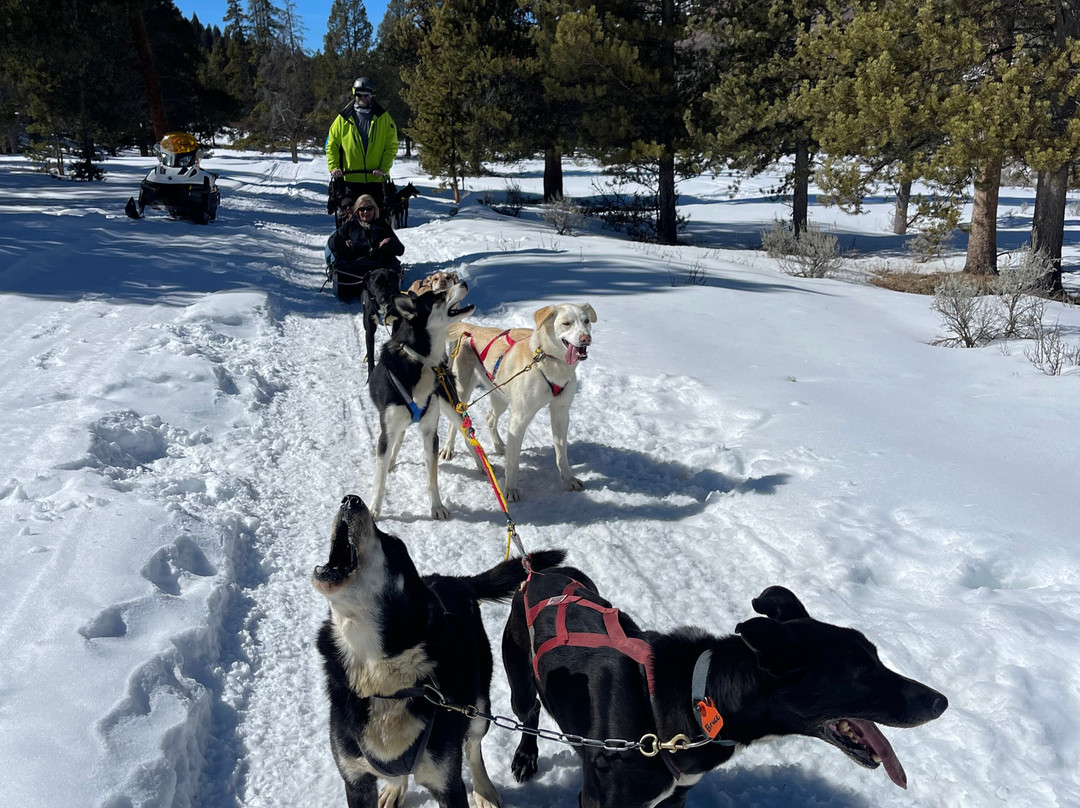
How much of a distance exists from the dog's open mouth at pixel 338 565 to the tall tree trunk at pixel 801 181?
18.3 meters

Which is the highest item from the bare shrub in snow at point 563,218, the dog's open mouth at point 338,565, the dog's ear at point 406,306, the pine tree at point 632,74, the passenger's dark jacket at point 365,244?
the pine tree at point 632,74

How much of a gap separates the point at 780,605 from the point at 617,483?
3.14 metres

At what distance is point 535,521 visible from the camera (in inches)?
196

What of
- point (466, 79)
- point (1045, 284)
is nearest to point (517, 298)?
point (1045, 284)

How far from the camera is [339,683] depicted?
2.32 metres

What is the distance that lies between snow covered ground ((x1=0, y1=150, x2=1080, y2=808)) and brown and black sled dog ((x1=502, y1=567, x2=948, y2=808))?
2.23ft

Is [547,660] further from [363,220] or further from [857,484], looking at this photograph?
[363,220]

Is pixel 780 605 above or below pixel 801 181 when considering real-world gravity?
below

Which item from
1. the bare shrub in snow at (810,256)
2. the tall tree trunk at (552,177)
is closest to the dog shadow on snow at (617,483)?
the bare shrub in snow at (810,256)

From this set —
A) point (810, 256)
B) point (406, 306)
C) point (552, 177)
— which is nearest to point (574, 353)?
point (406, 306)

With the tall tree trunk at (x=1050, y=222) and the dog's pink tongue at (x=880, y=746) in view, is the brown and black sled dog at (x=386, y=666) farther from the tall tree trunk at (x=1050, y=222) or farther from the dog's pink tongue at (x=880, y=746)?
the tall tree trunk at (x=1050, y=222)

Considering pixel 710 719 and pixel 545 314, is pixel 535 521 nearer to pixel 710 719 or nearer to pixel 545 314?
pixel 545 314

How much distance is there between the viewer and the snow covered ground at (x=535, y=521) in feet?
9.21

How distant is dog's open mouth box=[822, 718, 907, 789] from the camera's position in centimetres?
206
